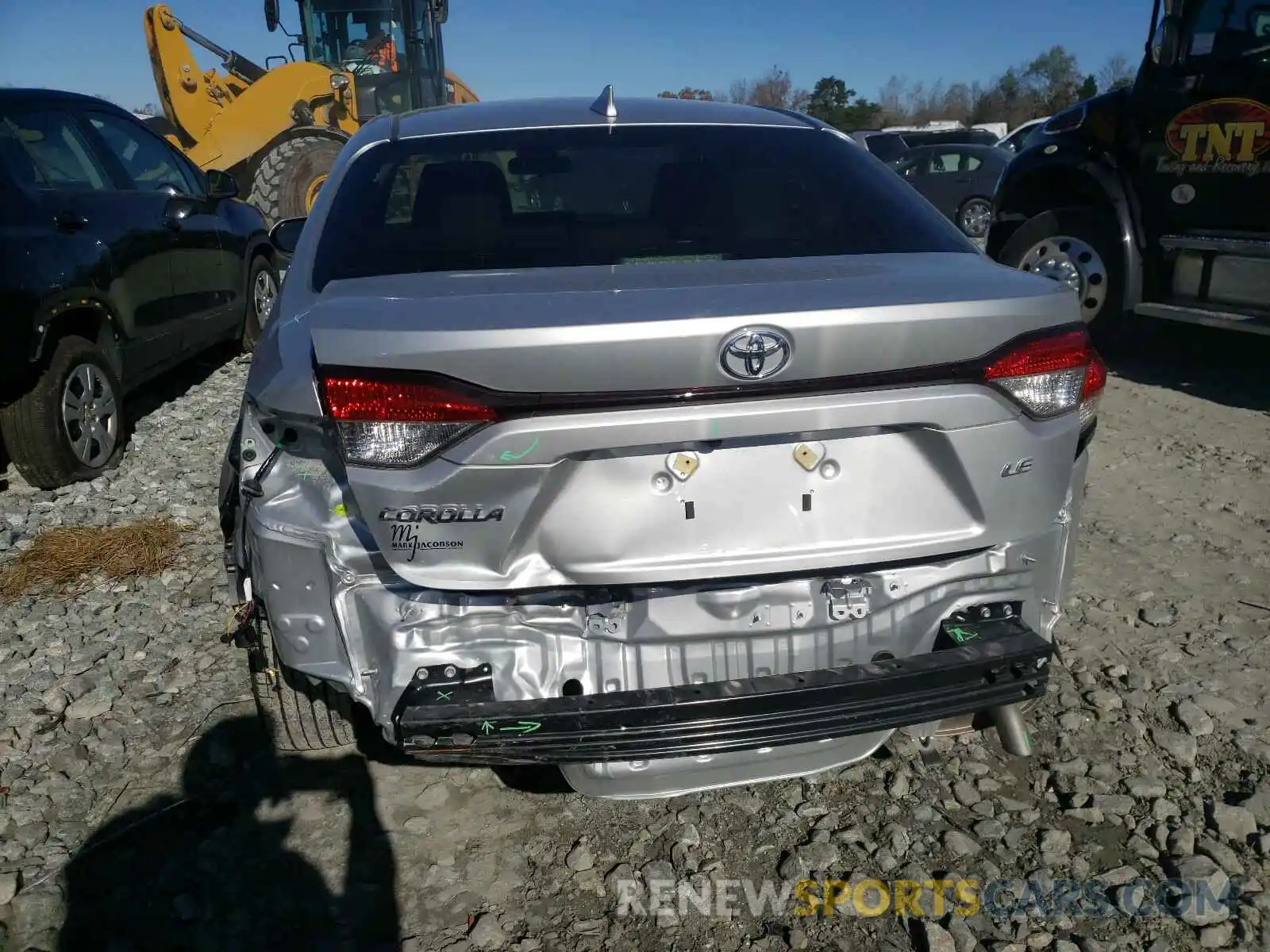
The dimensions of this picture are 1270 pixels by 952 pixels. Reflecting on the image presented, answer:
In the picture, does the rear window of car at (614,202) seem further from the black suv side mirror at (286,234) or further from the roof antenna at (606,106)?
the black suv side mirror at (286,234)

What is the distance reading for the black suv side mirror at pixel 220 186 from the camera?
19.3 feet

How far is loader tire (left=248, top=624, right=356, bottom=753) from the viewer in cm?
229

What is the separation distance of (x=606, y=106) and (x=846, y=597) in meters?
1.71

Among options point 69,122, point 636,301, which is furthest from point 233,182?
point 636,301

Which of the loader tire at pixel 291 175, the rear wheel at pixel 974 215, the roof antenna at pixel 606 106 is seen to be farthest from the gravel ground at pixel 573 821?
the rear wheel at pixel 974 215

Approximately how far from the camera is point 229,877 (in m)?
2.23

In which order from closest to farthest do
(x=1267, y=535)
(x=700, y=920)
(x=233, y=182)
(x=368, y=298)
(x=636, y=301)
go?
(x=636, y=301)
(x=368, y=298)
(x=700, y=920)
(x=1267, y=535)
(x=233, y=182)

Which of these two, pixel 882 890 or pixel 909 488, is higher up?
pixel 909 488

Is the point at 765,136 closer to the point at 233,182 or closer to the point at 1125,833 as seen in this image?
the point at 1125,833

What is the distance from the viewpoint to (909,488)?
1.98 meters

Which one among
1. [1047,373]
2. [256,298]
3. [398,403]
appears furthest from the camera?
[256,298]

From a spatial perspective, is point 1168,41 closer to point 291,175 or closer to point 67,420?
point 67,420

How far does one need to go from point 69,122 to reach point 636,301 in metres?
4.74

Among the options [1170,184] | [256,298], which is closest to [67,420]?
[256,298]
